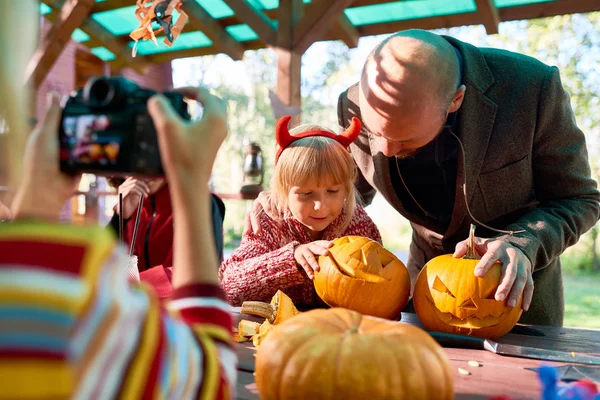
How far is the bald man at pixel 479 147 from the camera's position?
163 cm

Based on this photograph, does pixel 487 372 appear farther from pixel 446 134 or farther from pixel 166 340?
pixel 446 134

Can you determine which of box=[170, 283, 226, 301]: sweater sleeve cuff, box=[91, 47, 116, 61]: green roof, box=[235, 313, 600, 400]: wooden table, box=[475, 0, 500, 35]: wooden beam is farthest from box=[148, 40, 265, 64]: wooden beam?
box=[170, 283, 226, 301]: sweater sleeve cuff

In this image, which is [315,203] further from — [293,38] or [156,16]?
[293,38]

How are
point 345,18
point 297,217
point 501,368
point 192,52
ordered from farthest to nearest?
1. point 192,52
2. point 345,18
3. point 297,217
4. point 501,368

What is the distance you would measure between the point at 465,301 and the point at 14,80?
1.11 meters

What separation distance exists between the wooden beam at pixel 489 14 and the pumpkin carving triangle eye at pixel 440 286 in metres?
3.18

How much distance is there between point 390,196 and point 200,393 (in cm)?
153

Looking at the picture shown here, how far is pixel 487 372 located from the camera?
1.02 m

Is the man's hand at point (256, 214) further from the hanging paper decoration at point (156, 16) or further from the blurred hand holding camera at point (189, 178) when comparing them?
the blurred hand holding camera at point (189, 178)

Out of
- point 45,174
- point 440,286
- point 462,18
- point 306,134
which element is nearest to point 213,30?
point 462,18

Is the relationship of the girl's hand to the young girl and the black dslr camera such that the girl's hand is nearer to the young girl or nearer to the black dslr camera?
the young girl

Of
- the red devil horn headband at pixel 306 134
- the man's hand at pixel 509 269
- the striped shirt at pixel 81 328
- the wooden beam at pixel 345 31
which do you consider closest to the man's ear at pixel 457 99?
the red devil horn headband at pixel 306 134

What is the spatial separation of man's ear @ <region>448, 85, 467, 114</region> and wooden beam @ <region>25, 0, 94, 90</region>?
391 cm

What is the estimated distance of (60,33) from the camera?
4.82 meters
